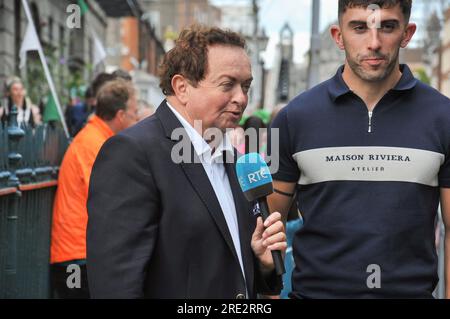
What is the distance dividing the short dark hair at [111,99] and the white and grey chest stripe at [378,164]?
342 cm

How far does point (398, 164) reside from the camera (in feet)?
12.2

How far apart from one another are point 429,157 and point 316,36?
12.1 m

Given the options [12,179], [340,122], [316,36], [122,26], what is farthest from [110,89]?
[122,26]

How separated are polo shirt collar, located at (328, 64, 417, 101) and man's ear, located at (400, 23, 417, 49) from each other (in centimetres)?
13

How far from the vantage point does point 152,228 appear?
3.12m

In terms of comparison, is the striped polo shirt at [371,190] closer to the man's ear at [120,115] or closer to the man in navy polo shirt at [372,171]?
the man in navy polo shirt at [372,171]

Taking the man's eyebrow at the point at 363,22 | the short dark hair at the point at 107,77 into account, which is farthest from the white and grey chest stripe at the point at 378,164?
the short dark hair at the point at 107,77

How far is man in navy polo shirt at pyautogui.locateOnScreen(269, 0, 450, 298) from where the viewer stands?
367 cm

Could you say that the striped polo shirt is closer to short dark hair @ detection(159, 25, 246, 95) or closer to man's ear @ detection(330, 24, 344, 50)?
man's ear @ detection(330, 24, 344, 50)

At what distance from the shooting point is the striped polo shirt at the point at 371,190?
367 centimetres

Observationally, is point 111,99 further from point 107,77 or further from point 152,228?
point 152,228

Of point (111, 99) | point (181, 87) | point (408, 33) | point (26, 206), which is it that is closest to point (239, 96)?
point (181, 87)

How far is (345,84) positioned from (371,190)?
506 mm

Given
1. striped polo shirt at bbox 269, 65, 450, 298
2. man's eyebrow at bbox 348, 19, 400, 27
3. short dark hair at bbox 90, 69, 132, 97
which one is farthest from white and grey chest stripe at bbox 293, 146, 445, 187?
short dark hair at bbox 90, 69, 132, 97
